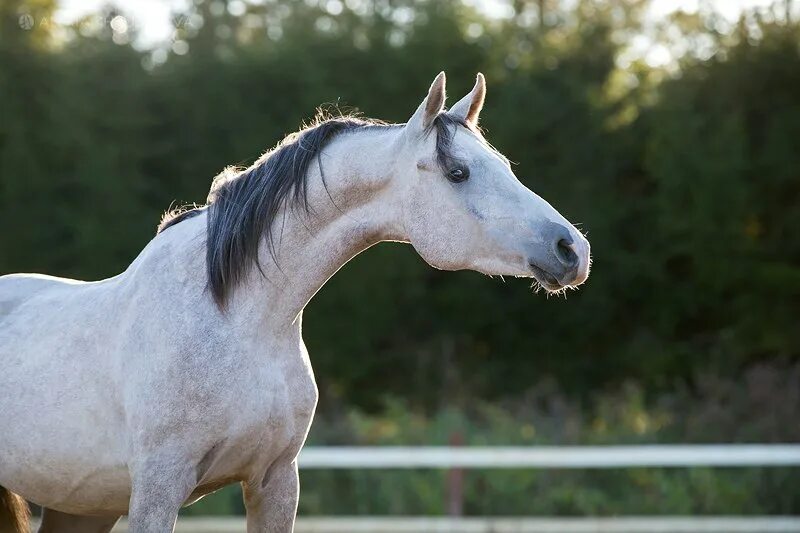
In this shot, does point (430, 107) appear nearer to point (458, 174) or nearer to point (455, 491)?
point (458, 174)

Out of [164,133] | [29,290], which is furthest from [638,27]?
[29,290]

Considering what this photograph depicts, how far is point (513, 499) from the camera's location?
28.7 feet

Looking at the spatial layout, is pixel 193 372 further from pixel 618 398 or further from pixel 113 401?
pixel 618 398

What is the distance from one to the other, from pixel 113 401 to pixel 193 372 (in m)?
0.32

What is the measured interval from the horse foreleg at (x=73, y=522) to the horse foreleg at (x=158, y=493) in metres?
0.89

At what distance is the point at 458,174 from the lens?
3.16 m

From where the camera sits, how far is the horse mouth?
10.1 feet

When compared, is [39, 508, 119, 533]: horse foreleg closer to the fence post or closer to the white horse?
the white horse

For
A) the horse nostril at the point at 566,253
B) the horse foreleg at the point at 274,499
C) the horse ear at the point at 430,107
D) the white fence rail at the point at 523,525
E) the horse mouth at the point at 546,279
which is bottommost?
the white fence rail at the point at 523,525

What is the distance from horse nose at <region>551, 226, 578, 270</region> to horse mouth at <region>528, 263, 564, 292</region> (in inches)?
2.2

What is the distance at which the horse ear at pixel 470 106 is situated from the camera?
10.9 ft

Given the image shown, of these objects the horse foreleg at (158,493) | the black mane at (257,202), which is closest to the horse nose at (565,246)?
the black mane at (257,202)

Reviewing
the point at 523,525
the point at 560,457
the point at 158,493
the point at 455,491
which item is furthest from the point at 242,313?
the point at 523,525

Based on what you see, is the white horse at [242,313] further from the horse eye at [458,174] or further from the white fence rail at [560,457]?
the white fence rail at [560,457]
